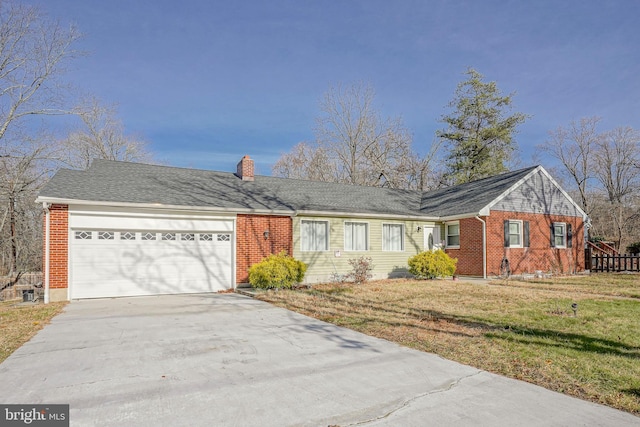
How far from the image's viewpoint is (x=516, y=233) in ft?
60.8

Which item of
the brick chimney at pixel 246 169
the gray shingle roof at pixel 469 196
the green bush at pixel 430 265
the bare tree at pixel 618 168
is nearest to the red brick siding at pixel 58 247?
the brick chimney at pixel 246 169

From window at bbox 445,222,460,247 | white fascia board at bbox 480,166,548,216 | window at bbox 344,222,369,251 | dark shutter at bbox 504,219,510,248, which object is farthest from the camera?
window at bbox 445,222,460,247

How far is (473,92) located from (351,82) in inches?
439

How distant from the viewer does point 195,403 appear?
12.7 ft

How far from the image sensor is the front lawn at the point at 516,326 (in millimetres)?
4715

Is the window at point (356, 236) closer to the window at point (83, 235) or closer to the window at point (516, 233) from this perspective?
the window at point (516, 233)

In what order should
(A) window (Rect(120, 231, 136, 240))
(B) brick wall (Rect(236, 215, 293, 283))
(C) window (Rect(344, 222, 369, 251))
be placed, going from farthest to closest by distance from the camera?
(C) window (Rect(344, 222, 369, 251)) < (B) brick wall (Rect(236, 215, 293, 283)) < (A) window (Rect(120, 231, 136, 240))

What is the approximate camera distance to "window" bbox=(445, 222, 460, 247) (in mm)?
18500

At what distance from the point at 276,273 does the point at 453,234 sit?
32.8 feet

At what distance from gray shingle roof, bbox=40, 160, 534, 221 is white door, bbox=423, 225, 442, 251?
73cm

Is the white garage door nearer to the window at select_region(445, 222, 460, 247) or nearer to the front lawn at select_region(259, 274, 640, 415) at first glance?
the front lawn at select_region(259, 274, 640, 415)

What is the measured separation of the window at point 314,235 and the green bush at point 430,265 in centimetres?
379

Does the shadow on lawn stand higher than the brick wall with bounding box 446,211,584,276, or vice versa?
the brick wall with bounding box 446,211,584,276
